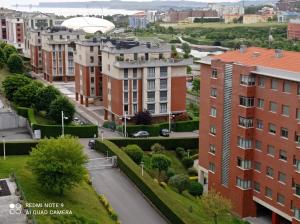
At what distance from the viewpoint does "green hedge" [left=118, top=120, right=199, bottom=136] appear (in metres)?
45.1

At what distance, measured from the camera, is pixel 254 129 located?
29.7 m

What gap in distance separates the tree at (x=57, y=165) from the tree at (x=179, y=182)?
719 cm

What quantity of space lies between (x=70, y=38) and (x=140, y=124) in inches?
1067

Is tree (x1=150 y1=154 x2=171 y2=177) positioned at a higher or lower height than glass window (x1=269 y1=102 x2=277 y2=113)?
lower

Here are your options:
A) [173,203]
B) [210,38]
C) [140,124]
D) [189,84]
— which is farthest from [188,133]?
[210,38]

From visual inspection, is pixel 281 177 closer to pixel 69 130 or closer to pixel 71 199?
pixel 71 199

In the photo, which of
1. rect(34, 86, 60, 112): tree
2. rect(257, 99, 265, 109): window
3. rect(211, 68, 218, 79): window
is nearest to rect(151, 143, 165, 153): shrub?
rect(211, 68, 218, 79): window

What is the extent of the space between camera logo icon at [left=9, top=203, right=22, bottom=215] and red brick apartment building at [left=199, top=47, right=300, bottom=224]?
41.7ft

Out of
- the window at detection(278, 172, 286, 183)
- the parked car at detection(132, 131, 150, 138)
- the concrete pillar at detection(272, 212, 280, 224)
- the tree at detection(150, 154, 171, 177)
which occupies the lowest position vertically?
the concrete pillar at detection(272, 212, 280, 224)

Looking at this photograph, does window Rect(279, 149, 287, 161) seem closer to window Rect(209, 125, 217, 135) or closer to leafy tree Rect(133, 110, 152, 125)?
window Rect(209, 125, 217, 135)

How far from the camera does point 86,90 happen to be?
5544cm

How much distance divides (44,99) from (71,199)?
22842mm

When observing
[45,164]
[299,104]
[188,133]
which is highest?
[299,104]

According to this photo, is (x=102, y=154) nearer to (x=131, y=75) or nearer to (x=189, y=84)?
(x=131, y=75)
